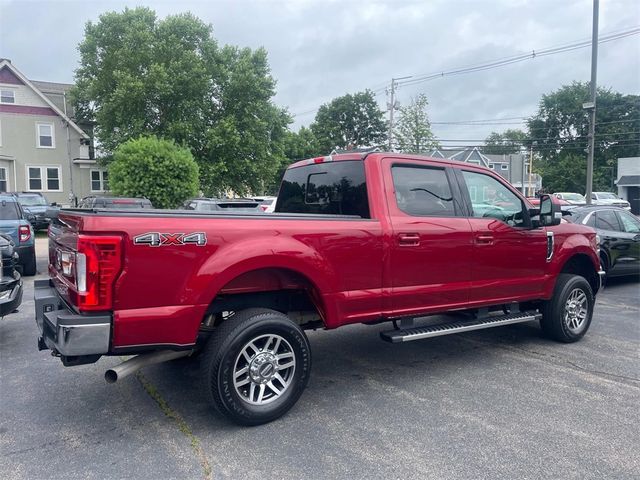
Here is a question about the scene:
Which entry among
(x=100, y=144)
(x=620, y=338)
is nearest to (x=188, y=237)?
(x=620, y=338)

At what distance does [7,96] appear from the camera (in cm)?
3266

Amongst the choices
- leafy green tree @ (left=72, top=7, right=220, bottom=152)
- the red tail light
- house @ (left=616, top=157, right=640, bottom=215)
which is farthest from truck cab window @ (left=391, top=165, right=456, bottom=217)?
house @ (left=616, top=157, right=640, bottom=215)

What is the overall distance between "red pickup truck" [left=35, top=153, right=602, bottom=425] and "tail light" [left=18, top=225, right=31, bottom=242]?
6531 mm

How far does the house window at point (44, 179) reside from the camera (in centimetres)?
3359

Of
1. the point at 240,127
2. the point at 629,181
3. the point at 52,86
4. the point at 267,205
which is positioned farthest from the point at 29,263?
the point at 629,181

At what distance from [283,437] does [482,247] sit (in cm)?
266

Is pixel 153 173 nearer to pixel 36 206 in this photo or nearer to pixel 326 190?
pixel 36 206

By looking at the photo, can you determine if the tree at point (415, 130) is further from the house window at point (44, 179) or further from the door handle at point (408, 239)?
the door handle at point (408, 239)

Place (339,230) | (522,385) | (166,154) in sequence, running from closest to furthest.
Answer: (339,230) < (522,385) < (166,154)

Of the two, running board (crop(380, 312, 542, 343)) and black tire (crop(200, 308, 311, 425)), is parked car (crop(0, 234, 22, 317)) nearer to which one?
black tire (crop(200, 308, 311, 425))

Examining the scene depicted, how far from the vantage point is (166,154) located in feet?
57.5

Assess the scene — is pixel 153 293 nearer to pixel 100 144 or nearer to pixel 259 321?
pixel 259 321

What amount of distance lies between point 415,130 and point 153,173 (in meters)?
34.7

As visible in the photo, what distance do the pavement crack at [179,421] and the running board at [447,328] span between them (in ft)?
5.87
